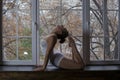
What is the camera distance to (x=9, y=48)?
10.7ft

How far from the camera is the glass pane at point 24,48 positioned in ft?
10.7

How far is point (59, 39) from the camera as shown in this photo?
3.12 metres

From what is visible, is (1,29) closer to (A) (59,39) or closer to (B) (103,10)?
(A) (59,39)

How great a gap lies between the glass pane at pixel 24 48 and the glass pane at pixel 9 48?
65 mm

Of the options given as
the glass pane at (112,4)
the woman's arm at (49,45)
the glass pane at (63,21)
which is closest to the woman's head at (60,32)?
the woman's arm at (49,45)

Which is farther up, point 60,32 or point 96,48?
point 60,32

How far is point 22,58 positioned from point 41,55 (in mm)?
246

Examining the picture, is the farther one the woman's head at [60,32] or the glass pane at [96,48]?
the glass pane at [96,48]

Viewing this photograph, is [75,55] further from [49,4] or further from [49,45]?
[49,4]

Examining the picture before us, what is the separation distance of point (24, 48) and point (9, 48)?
190 millimetres

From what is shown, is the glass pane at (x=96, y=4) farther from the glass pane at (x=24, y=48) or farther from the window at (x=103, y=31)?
the glass pane at (x=24, y=48)

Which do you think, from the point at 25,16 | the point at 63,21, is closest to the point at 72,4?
the point at 63,21

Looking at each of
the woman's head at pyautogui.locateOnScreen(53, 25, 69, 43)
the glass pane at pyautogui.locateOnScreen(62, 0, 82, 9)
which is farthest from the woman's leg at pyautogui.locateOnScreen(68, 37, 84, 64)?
the glass pane at pyautogui.locateOnScreen(62, 0, 82, 9)

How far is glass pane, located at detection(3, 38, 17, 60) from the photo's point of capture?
327 cm
